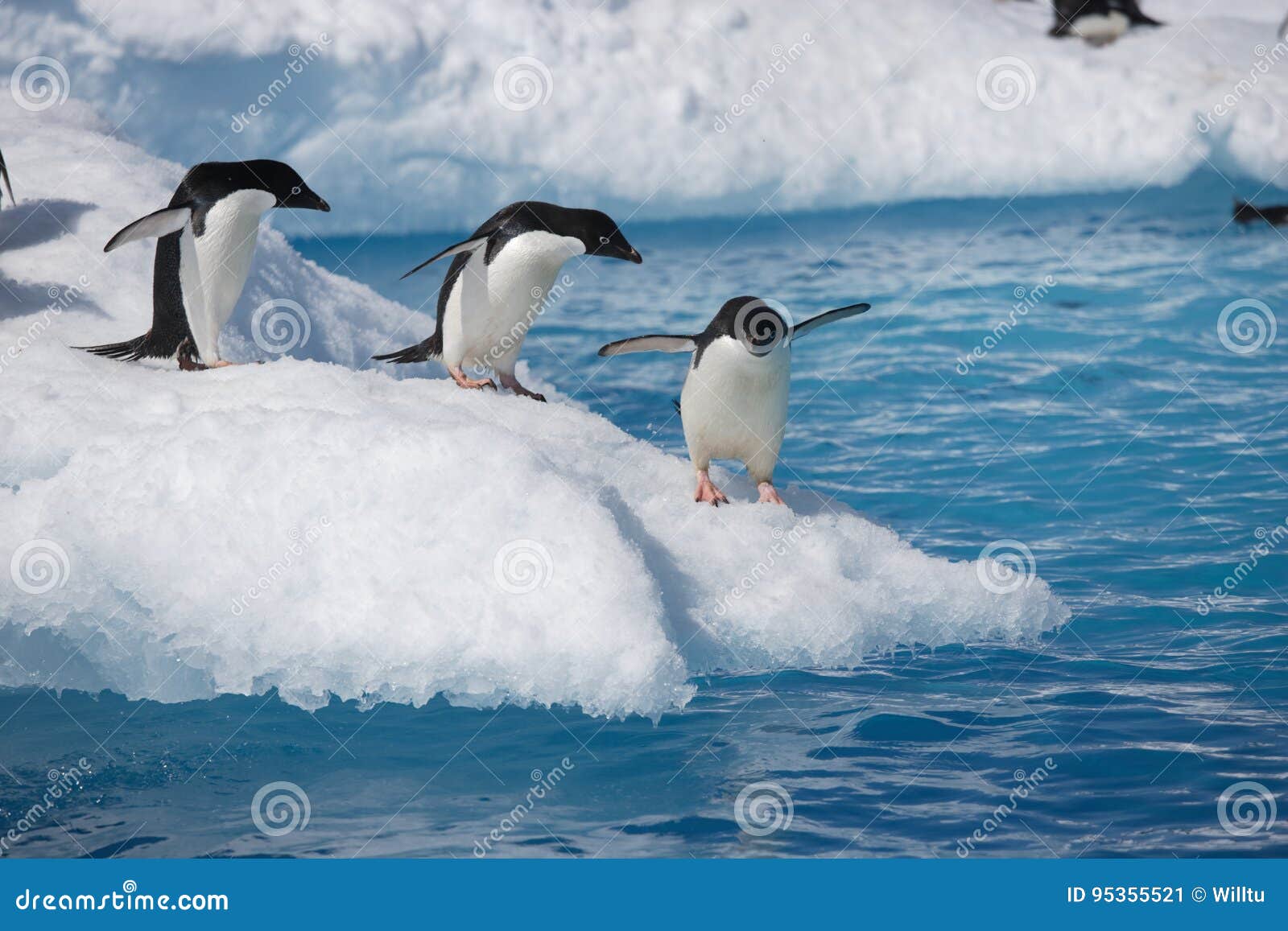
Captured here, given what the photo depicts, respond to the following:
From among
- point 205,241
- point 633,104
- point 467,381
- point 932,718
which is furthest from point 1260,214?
point 205,241

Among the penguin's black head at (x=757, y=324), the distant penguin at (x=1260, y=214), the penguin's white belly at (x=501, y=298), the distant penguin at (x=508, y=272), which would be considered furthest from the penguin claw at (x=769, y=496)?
the distant penguin at (x=1260, y=214)

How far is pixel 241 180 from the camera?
425 centimetres

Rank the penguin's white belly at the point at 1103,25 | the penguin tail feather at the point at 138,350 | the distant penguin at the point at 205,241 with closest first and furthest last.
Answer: the distant penguin at the point at 205,241, the penguin tail feather at the point at 138,350, the penguin's white belly at the point at 1103,25

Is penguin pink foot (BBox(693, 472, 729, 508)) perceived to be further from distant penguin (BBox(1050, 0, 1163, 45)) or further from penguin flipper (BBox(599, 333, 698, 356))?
distant penguin (BBox(1050, 0, 1163, 45))

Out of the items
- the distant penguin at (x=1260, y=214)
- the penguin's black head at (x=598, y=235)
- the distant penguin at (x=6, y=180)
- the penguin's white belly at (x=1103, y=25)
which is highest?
the penguin's white belly at (x=1103, y=25)

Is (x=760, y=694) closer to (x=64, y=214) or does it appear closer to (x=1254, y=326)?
(x=64, y=214)

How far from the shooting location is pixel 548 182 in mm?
11758

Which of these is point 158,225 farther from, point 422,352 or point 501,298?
point 501,298

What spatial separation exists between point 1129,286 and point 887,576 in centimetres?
651

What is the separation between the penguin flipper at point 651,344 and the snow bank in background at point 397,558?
0.30 meters

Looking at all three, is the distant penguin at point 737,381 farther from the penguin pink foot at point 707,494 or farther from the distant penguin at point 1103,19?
the distant penguin at point 1103,19

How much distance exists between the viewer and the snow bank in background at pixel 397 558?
3277 mm

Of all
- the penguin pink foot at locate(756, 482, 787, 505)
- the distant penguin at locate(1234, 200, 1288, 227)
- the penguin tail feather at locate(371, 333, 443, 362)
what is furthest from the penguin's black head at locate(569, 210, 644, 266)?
the distant penguin at locate(1234, 200, 1288, 227)

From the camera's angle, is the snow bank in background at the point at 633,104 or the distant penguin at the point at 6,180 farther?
the snow bank in background at the point at 633,104
